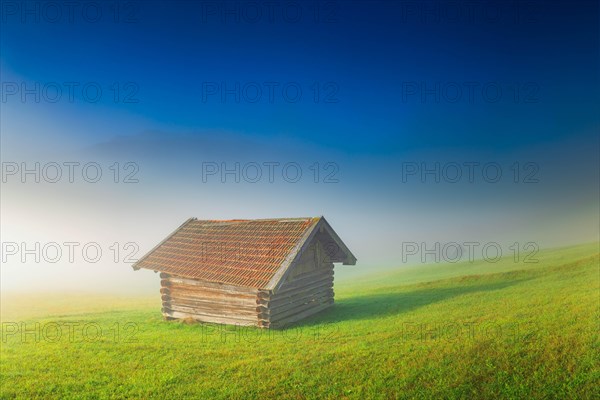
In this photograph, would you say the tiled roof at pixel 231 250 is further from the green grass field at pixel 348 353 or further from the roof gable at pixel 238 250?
the green grass field at pixel 348 353

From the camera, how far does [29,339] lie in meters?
17.7

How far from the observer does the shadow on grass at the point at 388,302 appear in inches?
755

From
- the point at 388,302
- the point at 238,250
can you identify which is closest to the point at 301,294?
the point at 238,250

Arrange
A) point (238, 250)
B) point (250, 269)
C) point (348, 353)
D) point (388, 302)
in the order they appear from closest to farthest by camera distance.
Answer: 1. point (348, 353)
2. point (250, 269)
3. point (238, 250)
4. point (388, 302)

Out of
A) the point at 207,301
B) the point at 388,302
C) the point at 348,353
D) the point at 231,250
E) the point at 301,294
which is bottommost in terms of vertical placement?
the point at 388,302

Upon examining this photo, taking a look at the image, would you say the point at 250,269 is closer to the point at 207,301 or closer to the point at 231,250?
the point at 231,250

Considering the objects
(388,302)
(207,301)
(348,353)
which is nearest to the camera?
(348,353)

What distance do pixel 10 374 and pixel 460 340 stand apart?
14.5m

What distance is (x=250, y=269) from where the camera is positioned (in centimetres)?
1789

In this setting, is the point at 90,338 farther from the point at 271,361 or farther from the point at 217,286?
the point at 271,361

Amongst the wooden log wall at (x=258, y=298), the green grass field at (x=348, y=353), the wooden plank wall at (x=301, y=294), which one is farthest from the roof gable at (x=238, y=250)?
the green grass field at (x=348, y=353)

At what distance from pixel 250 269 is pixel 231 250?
242 cm

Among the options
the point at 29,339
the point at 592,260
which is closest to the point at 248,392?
the point at 29,339

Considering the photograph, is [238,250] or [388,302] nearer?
[238,250]
